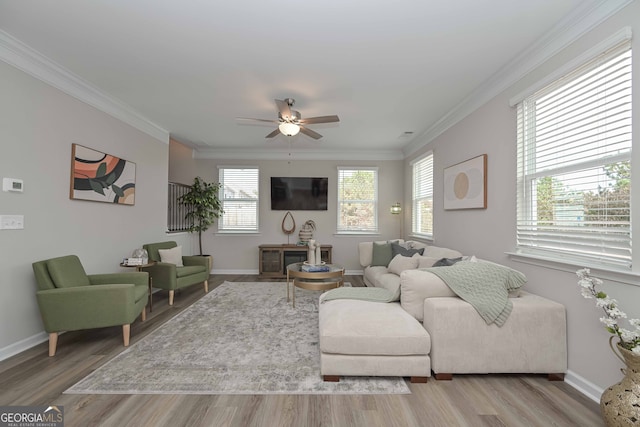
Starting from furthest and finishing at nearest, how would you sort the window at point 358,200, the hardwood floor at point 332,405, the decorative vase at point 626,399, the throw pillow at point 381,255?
the window at point 358,200 → the throw pillow at point 381,255 → the hardwood floor at point 332,405 → the decorative vase at point 626,399

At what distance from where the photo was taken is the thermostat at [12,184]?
262 cm

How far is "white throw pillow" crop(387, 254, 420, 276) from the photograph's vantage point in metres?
4.09

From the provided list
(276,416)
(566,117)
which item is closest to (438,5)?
(566,117)

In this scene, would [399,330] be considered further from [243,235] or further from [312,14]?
[243,235]

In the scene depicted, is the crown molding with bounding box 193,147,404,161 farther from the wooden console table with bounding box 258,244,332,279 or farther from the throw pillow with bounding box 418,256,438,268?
the throw pillow with bounding box 418,256,438,268

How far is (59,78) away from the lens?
3117 mm

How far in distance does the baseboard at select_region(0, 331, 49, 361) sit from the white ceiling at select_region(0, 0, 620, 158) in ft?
8.86

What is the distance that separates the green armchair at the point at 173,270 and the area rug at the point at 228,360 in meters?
0.59

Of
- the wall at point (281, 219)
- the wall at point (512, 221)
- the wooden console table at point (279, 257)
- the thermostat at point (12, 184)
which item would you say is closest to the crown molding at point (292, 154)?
the wall at point (281, 219)

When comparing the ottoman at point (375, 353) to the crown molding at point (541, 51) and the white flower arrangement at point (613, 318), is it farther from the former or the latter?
the crown molding at point (541, 51)

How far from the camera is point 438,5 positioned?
210 centimetres

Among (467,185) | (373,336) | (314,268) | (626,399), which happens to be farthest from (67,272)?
(467,185)

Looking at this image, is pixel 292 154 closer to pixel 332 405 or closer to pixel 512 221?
pixel 512 221

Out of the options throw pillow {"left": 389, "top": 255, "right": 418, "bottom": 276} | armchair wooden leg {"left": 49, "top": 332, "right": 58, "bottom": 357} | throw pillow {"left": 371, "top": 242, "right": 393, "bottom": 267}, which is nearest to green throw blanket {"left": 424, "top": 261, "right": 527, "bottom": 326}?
throw pillow {"left": 389, "top": 255, "right": 418, "bottom": 276}
